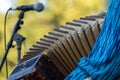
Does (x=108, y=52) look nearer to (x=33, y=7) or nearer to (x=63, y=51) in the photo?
(x=63, y=51)

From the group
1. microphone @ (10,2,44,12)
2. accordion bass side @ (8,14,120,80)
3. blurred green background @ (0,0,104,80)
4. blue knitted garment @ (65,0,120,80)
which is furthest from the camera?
blurred green background @ (0,0,104,80)

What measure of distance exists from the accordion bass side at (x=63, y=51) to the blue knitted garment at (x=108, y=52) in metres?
0.69

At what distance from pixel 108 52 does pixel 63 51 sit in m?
0.94

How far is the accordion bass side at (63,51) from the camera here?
7.20ft

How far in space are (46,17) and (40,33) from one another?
3.36 ft

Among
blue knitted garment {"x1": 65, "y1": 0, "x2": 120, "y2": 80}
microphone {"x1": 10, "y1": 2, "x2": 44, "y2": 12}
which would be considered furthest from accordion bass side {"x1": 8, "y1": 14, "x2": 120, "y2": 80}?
blue knitted garment {"x1": 65, "y1": 0, "x2": 120, "y2": 80}

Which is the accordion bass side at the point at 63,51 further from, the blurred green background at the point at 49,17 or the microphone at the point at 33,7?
the blurred green background at the point at 49,17

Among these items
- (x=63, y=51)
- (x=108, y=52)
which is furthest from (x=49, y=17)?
(x=108, y=52)

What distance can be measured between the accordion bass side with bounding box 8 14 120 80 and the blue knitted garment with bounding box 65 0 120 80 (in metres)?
0.69

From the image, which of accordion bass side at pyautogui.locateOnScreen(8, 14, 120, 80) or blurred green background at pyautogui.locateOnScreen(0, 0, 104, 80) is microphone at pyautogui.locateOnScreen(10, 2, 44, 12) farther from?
blurred green background at pyautogui.locateOnScreen(0, 0, 104, 80)

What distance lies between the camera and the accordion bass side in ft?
7.20

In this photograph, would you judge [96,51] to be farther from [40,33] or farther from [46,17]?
[46,17]

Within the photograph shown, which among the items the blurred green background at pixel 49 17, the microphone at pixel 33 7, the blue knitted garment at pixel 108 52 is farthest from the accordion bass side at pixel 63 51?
the blurred green background at pixel 49 17

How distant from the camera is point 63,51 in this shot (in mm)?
2330
